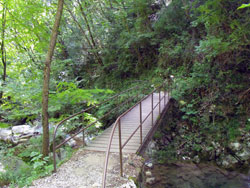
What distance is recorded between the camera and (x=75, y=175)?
3.15 m

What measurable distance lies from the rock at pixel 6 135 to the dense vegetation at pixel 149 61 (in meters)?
0.56

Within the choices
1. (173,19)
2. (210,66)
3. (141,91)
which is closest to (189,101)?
(210,66)

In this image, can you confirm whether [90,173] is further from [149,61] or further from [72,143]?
[149,61]

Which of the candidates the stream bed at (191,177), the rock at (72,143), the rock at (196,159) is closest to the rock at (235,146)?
the stream bed at (191,177)

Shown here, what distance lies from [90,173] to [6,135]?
7.57 metres

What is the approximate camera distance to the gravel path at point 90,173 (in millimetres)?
2869

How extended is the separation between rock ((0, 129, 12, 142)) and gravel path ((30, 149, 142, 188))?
624cm

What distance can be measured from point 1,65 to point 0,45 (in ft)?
2.98

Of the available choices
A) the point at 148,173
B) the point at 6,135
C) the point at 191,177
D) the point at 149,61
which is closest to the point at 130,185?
the point at 148,173

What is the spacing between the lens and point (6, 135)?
869 centimetres

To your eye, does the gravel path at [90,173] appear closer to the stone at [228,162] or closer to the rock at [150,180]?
the rock at [150,180]

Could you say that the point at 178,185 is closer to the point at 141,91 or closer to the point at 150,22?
the point at 141,91

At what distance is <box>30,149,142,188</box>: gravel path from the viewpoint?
2.87 metres

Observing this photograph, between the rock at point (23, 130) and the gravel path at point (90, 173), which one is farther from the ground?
the gravel path at point (90, 173)
